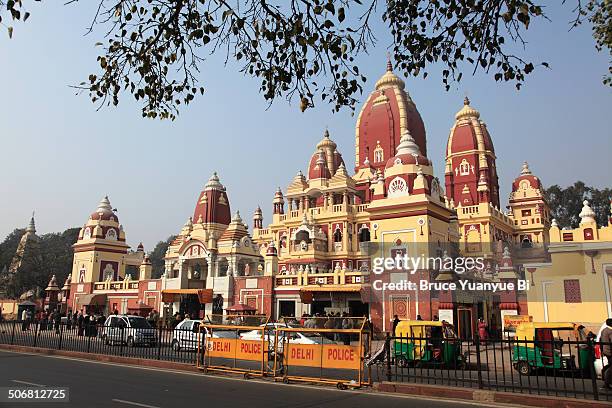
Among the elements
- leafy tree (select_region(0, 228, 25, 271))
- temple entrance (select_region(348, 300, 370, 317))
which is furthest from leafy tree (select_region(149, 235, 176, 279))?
temple entrance (select_region(348, 300, 370, 317))

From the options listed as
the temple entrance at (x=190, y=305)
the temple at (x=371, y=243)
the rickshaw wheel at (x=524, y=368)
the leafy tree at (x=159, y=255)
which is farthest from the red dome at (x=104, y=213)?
the leafy tree at (x=159, y=255)

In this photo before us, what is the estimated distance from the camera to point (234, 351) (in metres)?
12.6

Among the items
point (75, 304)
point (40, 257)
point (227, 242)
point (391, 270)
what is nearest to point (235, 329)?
point (391, 270)

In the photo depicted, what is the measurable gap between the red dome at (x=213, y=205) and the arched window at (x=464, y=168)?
20.6 m

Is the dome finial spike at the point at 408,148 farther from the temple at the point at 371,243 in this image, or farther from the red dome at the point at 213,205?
the red dome at the point at 213,205

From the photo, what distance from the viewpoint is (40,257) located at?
60.0m

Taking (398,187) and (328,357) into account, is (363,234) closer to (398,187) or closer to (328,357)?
(398,187)

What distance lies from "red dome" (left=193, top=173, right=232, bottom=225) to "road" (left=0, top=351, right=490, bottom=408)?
26393 mm

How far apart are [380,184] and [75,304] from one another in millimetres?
29704

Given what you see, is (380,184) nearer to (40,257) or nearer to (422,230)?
(422,230)

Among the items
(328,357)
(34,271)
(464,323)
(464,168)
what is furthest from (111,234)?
(328,357)

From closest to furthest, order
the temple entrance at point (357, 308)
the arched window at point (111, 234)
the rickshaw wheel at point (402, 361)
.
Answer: the rickshaw wheel at point (402, 361), the temple entrance at point (357, 308), the arched window at point (111, 234)
